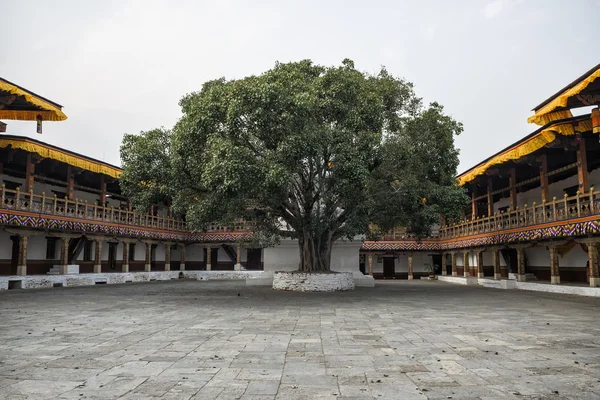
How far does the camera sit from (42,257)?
25.4m

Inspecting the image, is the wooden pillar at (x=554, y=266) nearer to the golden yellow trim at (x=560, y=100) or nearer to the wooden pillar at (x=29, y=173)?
the golden yellow trim at (x=560, y=100)

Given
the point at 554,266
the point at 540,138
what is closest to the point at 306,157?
the point at 540,138

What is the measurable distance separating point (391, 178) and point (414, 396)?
51.2ft

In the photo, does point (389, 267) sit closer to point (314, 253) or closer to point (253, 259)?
point (253, 259)

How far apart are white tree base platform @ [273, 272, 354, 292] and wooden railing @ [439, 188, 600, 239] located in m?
9.46

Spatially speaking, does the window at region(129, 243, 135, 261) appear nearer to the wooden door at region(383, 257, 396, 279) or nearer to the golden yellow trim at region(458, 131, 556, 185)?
the wooden door at region(383, 257, 396, 279)

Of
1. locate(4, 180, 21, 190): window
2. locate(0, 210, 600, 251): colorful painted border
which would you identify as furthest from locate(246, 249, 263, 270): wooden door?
locate(4, 180, 21, 190): window

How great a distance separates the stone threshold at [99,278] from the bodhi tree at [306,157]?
7.47 metres

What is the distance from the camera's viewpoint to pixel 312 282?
19.3 meters

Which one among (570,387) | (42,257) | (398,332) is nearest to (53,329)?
(398,332)

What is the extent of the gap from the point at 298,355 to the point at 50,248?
80.6 feet

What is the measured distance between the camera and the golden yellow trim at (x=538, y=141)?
57.7ft

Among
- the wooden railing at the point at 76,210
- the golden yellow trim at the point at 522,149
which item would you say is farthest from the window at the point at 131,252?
the golden yellow trim at the point at 522,149

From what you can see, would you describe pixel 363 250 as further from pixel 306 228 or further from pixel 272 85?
pixel 272 85
